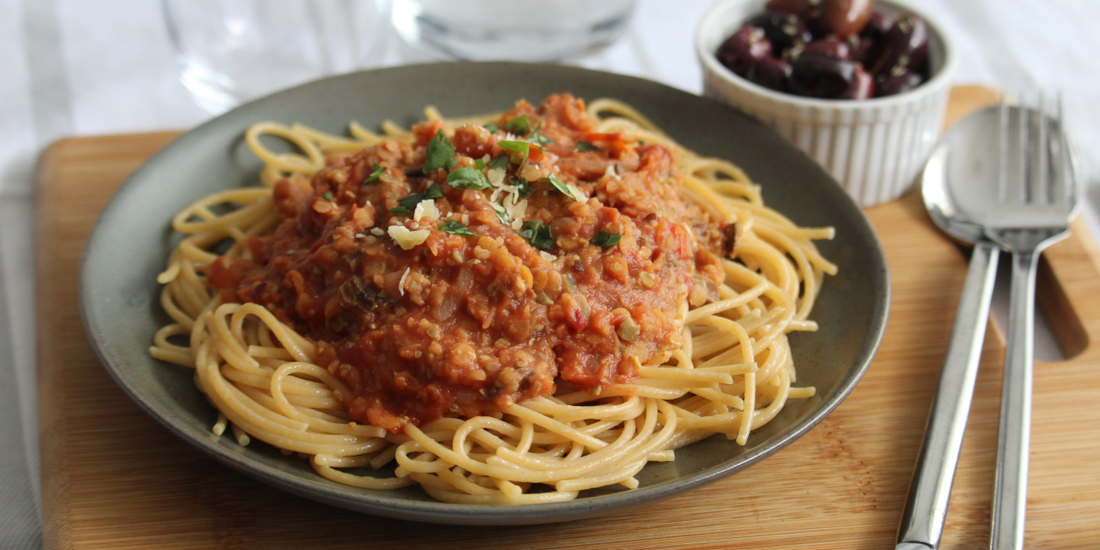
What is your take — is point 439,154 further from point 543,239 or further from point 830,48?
point 830,48

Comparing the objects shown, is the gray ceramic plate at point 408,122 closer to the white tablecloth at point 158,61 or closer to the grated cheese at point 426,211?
the grated cheese at point 426,211

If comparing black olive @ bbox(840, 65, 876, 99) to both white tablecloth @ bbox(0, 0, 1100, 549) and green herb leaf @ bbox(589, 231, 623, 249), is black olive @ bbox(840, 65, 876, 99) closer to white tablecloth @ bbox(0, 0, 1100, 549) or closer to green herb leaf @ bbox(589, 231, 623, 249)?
green herb leaf @ bbox(589, 231, 623, 249)

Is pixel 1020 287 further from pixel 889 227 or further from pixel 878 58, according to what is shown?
pixel 878 58

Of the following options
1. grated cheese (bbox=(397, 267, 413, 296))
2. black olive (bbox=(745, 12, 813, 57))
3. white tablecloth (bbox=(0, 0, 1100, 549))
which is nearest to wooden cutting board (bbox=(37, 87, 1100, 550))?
grated cheese (bbox=(397, 267, 413, 296))

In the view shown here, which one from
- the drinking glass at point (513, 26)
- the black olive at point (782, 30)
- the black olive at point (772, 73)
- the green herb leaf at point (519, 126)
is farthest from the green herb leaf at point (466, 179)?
the drinking glass at point (513, 26)

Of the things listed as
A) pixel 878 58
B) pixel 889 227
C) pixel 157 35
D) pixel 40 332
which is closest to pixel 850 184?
pixel 889 227
